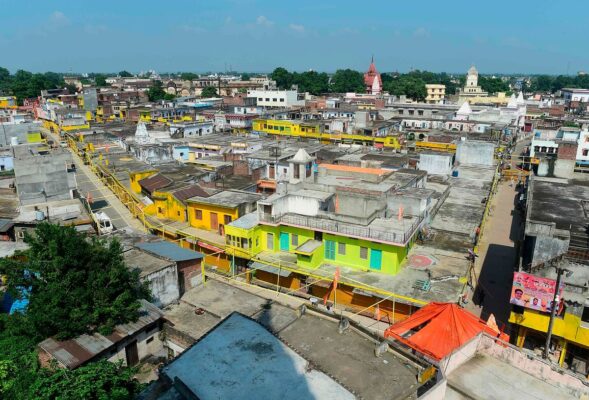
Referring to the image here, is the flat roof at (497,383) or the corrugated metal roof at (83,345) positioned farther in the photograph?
the corrugated metal roof at (83,345)

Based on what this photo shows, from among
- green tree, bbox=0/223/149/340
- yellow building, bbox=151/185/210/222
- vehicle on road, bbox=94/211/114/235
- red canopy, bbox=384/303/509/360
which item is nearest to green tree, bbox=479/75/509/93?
yellow building, bbox=151/185/210/222

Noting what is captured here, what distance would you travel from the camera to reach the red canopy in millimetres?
Answer: 17109

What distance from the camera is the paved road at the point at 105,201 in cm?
3958

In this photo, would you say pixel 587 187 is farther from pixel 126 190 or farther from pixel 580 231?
pixel 126 190

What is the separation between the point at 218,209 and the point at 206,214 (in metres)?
1.55

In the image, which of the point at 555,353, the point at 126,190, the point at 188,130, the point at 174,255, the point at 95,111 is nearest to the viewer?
the point at 555,353


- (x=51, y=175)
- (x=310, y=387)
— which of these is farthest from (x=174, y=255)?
(x=51, y=175)

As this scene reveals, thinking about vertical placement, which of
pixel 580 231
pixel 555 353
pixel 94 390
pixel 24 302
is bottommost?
pixel 555 353

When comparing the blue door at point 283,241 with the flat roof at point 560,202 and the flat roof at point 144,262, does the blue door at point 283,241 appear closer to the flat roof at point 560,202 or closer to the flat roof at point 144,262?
the flat roof at point 144,262

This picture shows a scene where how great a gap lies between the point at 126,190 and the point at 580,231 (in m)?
40.0

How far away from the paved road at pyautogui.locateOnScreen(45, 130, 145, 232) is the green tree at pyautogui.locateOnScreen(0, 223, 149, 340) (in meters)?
18.5

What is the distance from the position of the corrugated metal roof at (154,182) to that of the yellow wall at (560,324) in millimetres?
32318

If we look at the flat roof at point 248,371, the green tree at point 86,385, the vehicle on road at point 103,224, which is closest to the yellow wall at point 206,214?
the vehicle on road at point 103,224

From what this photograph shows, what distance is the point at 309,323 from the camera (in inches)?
677
